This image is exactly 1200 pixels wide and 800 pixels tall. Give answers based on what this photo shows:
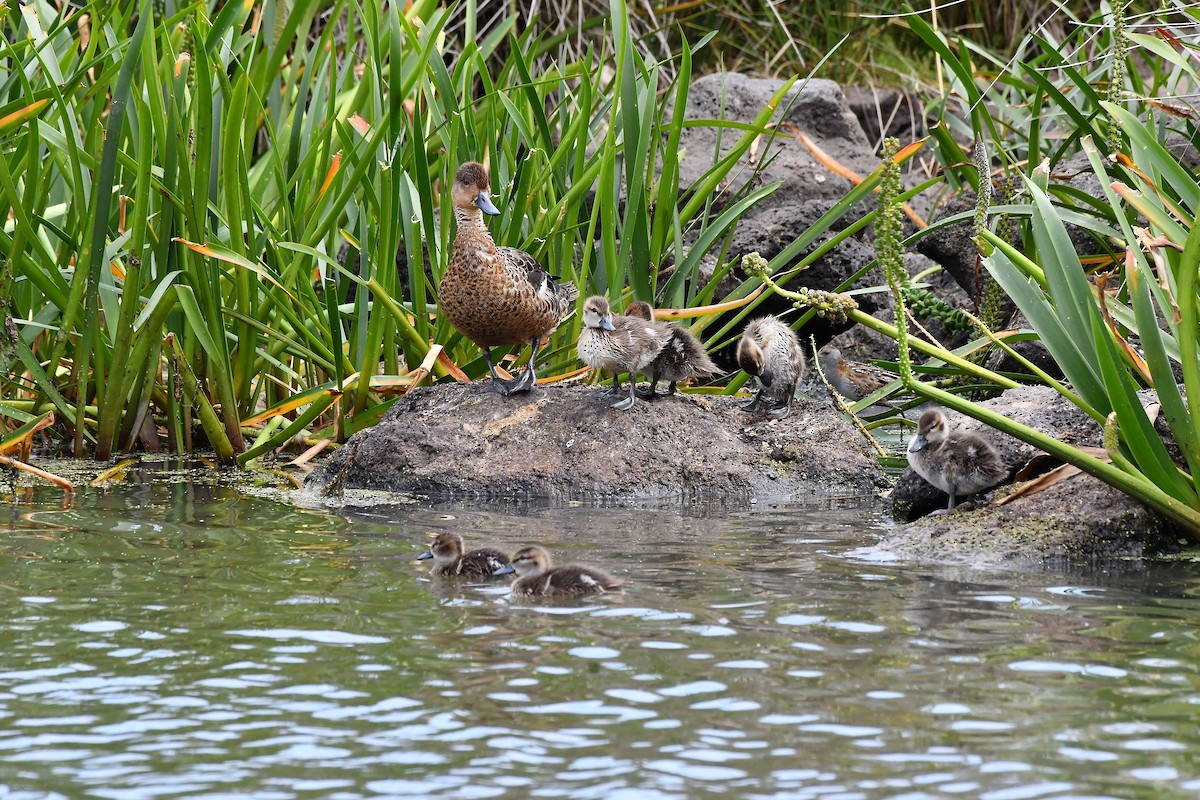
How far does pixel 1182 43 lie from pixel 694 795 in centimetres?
453

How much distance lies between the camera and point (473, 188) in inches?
297

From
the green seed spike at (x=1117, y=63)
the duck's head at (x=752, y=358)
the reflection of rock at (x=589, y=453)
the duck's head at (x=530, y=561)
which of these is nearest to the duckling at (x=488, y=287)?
the reflection of rock at (x=589, y=453)

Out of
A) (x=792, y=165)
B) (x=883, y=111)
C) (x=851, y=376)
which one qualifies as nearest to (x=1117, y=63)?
(x=851, y=376)

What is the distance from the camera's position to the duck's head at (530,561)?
5.24m

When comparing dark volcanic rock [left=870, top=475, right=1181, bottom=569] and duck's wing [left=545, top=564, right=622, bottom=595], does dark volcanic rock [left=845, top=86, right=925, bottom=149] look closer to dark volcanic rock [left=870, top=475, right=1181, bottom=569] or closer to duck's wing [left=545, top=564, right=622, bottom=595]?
dark volcanic rock [left=870, top=475, right=1181, bottom=569]

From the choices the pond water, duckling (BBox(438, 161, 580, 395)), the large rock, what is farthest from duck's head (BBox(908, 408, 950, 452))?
the large rock

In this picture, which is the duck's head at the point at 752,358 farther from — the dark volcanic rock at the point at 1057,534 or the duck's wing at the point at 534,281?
the dark volcanic rock at the point at 1057,534

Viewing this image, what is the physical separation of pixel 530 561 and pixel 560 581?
29 cm

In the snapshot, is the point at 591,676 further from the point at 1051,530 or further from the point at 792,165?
the point at 792,165

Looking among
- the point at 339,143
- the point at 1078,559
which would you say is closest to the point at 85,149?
the point at 339,143

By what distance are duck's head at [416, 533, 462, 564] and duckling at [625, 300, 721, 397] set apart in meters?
2.23

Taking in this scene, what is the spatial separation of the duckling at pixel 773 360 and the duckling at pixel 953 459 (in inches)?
54.9

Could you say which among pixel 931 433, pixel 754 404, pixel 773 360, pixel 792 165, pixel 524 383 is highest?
pixel 792 165

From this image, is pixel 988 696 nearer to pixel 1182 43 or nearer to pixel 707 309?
pixel 1182 43
